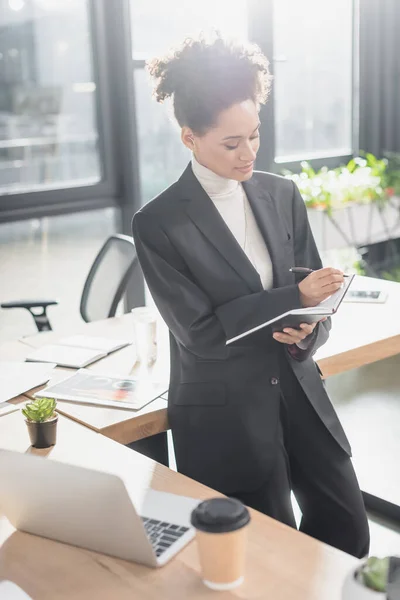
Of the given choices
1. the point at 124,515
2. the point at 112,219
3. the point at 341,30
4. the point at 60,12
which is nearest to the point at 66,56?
the point at 60,12

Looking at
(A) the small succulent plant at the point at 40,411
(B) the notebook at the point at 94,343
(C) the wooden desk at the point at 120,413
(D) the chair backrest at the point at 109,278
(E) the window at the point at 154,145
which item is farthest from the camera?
(E) the window at the point at 154,145

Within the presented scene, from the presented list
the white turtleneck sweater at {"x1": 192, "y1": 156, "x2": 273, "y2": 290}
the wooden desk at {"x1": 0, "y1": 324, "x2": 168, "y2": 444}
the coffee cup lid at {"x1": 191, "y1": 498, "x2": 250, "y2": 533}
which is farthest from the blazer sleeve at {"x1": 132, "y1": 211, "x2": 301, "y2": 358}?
the coffee cup lid at {"x1": 191, "y1": 498, "x2": 250, "y2": 533}

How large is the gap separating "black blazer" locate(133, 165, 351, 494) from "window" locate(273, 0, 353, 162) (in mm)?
3665

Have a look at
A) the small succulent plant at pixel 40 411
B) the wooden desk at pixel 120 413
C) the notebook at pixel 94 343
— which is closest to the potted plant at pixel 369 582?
the small succulent plant at pixel 40 411

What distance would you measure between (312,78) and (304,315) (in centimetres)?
415

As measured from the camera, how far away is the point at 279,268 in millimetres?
1934

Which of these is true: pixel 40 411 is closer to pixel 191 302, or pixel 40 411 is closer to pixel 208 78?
pixel 191 302

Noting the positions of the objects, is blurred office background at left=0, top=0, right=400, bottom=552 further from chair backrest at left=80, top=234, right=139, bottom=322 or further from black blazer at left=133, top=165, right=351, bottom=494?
black blazer at left=133, top=165, right=351, bottom=494

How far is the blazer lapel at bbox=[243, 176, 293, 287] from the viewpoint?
1932 mm

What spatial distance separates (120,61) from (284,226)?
2.91m

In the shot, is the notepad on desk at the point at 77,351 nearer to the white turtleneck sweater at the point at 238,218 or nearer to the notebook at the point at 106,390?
the notebook at the point at 106,390

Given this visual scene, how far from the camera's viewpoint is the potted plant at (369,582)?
97cm

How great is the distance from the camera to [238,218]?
196 centimetres

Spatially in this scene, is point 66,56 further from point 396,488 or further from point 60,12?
point 396,488
